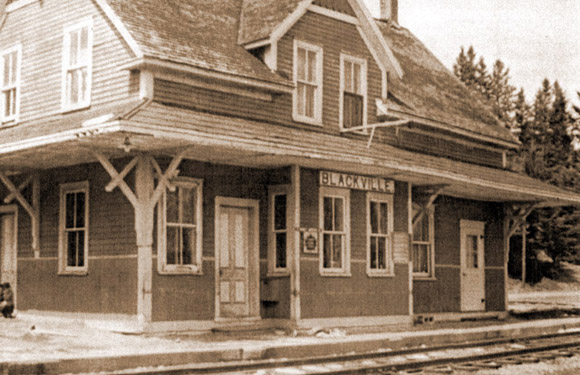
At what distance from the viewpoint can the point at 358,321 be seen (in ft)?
59.1

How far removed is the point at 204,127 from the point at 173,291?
2.97 metres

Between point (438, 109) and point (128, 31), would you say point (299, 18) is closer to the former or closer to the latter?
point (128, 31)

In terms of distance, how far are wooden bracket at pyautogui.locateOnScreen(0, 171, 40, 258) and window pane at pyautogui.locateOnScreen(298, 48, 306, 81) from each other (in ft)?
19.3

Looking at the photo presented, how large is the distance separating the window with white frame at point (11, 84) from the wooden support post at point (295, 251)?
6136 mm

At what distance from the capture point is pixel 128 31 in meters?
15.3

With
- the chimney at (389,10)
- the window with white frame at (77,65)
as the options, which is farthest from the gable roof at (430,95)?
the window with white frame at (77,65)

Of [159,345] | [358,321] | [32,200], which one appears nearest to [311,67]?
[358,321]

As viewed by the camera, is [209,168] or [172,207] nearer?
[172,207]

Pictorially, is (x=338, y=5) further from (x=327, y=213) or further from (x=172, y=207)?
(x=172, y=207)

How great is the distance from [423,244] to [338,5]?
651cm

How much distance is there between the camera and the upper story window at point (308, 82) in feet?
59.7

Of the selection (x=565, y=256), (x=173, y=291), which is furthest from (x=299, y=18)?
(x=565, y=256)

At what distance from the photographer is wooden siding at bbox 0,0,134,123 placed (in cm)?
1581

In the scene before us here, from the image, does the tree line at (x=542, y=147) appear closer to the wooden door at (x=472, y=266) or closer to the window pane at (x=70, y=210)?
the wooden door at (x=472, y=266)
